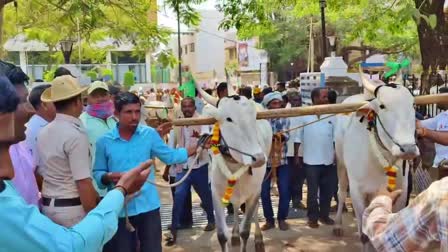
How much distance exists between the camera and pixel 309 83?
32.1 feet

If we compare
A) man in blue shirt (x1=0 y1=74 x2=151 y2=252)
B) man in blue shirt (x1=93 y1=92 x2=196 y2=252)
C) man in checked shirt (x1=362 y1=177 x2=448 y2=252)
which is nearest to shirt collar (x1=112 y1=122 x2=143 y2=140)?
man in blue shirt (x1=93 y1=92 x2=196 y2=252)

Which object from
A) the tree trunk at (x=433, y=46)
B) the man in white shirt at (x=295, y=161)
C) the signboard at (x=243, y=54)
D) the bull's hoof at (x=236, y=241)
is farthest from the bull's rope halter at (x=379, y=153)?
the signboard at (x=243, y=54)

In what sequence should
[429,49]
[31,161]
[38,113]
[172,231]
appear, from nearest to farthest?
1. [31,161]
2. [38,113]
3. [172,231]
4. [429,49]

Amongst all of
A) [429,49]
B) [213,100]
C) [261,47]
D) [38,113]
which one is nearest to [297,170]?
[213,100]

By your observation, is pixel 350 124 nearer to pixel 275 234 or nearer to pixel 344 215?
pixel 275 234

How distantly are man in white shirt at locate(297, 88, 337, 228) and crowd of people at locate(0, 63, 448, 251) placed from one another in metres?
0.01

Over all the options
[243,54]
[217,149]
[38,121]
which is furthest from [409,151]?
[243,54]

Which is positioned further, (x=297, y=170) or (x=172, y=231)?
(x=297, y=170)

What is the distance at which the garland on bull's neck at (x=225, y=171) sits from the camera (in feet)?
15.0

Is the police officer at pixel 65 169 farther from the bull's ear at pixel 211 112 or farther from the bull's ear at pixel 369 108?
the bull's ear at pixel 369 108

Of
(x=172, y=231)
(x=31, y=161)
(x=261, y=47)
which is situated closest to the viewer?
(x=31, y=161)

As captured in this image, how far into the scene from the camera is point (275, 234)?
6.33m

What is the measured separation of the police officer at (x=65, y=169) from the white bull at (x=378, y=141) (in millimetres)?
2356

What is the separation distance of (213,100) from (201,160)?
57.9 inches
